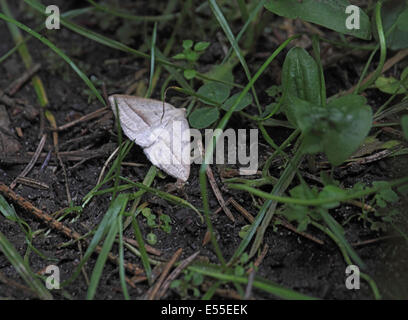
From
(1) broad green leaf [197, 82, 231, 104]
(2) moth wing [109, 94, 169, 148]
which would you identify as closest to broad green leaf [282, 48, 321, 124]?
(1) broad green leaf [197, 82, 231, 104]

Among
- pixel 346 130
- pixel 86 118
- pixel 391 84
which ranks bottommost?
pixel 346 130

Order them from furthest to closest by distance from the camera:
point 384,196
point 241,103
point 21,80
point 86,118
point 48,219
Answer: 1. point 21,80
2. point 86,118
3. point 241,103
4. point 48,219
5. point 384,196

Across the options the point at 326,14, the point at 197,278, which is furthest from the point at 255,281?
the point at 326,14

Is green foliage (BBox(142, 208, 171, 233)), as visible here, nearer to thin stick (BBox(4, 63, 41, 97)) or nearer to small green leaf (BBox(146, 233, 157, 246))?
small green leaf (BBox(146, 233, 157, 246))

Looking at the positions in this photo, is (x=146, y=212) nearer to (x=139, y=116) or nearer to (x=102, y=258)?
(x=102, y=258)

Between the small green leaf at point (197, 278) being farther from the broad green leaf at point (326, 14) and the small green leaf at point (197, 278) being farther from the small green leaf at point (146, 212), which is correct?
the broad green leaf at point (326, 14)

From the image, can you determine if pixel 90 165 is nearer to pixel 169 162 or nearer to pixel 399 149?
pixel 169 162

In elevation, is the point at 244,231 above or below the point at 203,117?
below
